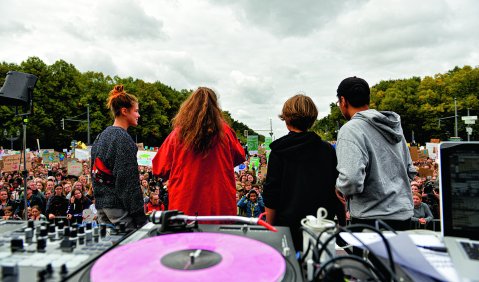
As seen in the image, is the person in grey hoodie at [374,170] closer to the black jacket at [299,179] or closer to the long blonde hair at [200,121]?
the black jacket at [299,179]

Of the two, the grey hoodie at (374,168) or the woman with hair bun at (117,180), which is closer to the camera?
the grey hoodie at (374,168)

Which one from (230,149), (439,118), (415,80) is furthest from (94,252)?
(415,80)

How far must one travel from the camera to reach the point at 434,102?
60531 millimetres

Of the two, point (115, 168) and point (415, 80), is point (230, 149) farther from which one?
point (415, 80)

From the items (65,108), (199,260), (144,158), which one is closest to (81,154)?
(144,158)

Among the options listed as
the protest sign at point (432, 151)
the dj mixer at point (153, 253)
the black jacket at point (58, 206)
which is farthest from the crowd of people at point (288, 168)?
the protest sign at point (432, 151)

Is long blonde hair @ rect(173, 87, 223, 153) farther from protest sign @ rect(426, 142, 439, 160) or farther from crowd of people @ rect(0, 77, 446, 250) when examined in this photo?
protest sign @ rect(426, 142, 439, 160)

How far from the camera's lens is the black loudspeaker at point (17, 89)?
163 inches

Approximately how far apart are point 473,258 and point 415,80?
76.9 meters

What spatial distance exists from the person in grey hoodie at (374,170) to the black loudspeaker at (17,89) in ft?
12.9

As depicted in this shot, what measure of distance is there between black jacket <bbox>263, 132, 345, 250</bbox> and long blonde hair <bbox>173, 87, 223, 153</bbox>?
0.50 m

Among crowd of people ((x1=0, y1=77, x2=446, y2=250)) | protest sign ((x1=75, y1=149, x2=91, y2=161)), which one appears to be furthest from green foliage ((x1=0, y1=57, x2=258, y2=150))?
crowd of people ((x1=0, y1=77, x2=446, y2=250))

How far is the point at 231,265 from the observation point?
110cm

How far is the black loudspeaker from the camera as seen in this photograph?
163 inches
